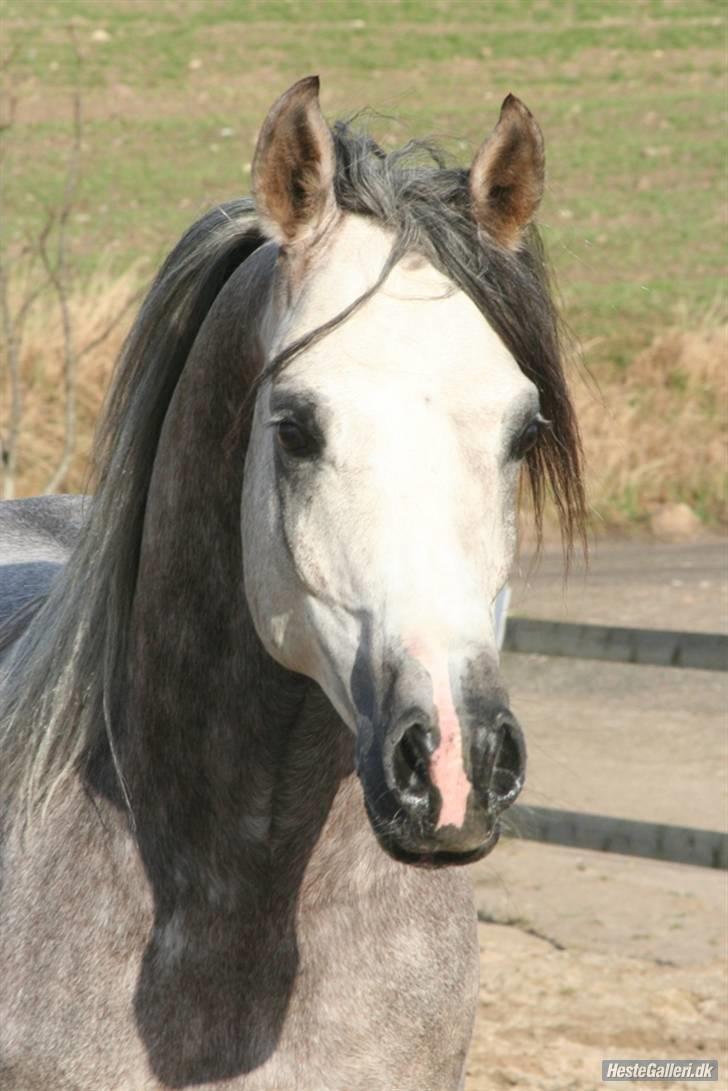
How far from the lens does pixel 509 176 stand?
224 centimetres

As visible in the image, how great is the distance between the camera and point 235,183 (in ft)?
55.0

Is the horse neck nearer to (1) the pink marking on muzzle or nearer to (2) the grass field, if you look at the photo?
(1) the pink marking on muzzle

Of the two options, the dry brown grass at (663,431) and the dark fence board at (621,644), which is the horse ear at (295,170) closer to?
the dark fence board at (621,644)

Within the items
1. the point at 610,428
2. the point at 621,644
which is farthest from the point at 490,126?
the point at 621,644

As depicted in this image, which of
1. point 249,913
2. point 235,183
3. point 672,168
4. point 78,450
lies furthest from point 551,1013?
point 672,168

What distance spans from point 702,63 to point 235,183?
11.5 m

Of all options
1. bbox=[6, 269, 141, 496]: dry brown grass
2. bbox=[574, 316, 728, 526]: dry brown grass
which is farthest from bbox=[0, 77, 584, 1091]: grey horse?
bbox=[574, 316, 728, 526]: dry brown grass

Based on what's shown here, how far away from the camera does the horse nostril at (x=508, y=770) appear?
6.22 ft

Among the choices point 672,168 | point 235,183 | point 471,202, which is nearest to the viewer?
point 471,202

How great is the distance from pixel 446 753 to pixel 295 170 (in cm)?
86

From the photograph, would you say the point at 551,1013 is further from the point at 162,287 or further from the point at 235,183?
the point at 235,183

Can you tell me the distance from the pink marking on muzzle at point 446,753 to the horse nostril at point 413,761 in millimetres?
13

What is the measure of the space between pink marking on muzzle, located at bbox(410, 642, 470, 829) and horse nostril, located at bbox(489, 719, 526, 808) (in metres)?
0.05

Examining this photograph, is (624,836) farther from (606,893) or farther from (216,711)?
(216,711)
